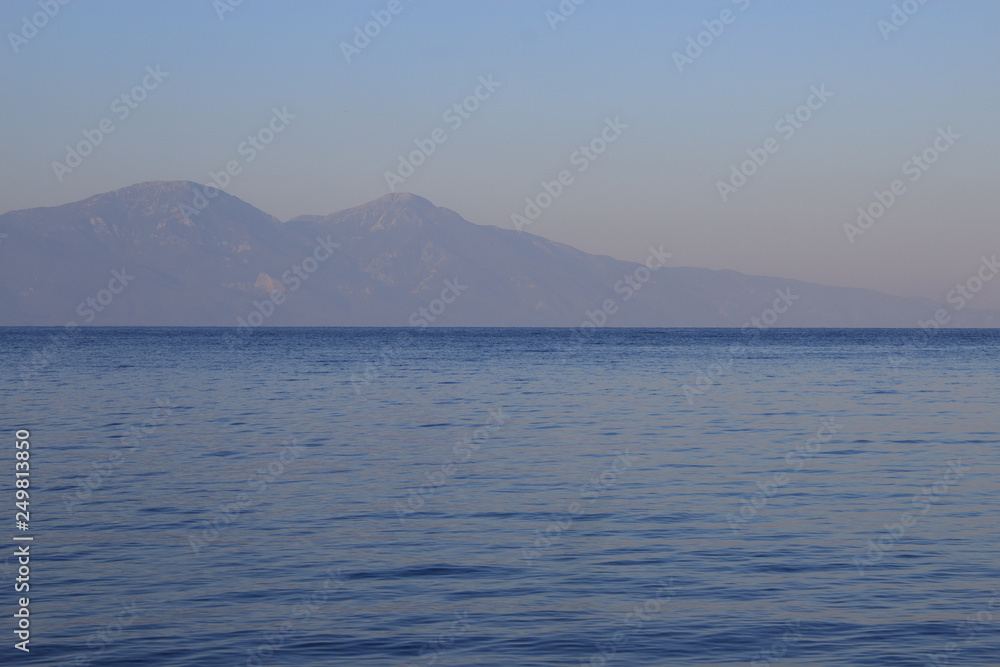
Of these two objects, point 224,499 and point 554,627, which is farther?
point 224,499

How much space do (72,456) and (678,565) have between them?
50.5ft

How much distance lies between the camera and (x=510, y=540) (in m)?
14.7

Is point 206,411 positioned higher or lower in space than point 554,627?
lower

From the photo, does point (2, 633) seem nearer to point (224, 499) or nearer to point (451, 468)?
point (224, 499)

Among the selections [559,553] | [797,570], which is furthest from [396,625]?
[797,570]

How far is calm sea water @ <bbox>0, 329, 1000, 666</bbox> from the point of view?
10352 mm

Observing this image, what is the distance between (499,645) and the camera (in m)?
10.2

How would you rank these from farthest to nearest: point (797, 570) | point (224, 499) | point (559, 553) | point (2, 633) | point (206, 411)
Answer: point (206, 411) → point (224, 499) → point (559, 553) → point (797, 570) → point (2, 633)

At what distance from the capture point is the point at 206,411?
117ft

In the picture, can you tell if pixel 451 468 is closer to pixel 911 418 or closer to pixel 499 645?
pixel 499 645

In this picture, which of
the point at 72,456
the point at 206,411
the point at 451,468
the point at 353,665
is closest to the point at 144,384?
the point at 206,411

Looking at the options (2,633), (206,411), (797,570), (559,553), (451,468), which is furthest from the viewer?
(206,411)

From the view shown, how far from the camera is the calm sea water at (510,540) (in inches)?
408

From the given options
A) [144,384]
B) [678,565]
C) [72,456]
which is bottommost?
[144,384]
